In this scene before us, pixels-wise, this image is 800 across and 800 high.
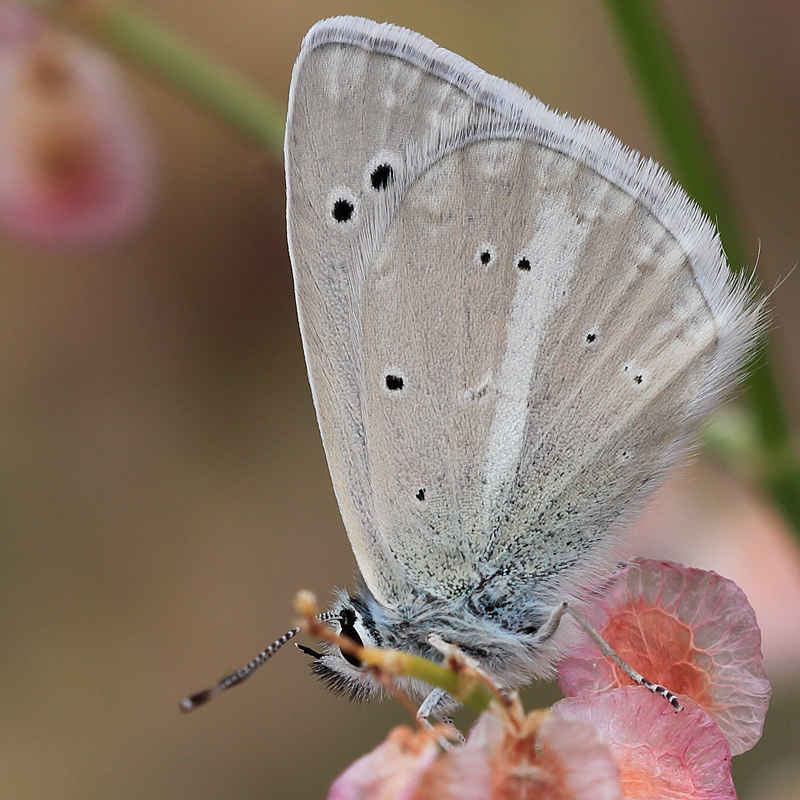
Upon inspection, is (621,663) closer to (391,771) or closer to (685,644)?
(685,644)

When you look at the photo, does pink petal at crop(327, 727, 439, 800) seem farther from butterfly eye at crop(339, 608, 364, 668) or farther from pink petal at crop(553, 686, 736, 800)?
butterfly eye at crop(339, 608, 364, 668)

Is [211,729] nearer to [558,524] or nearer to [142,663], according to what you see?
[142,663]

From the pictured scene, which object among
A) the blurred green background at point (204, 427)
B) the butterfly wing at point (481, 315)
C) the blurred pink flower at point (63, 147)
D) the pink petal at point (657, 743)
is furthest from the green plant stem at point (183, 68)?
the blurred green background at point (204, 427)

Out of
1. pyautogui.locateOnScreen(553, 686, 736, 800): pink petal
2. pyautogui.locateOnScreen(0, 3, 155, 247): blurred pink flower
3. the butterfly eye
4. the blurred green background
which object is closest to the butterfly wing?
the butterfly eye

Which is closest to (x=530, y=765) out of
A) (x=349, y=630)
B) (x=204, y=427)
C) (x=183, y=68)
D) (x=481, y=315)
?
(x=349, y=630)

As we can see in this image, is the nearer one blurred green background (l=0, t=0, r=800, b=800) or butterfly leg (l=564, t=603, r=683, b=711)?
butterfly leg (l=564, t=603, r=683, b=711)

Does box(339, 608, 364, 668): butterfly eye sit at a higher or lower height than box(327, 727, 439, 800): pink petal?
higher
